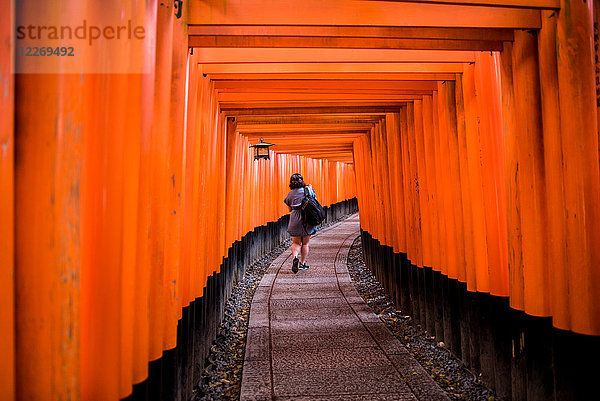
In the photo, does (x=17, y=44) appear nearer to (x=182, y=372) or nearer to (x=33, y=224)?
(x=33, y=224)

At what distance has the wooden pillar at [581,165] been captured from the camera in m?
2.26

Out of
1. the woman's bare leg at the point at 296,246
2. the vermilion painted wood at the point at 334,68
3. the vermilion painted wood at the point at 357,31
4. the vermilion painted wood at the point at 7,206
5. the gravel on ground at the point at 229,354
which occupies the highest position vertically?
the vermilion painted wood at the point at 334,68

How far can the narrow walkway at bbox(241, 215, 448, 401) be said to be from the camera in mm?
3309

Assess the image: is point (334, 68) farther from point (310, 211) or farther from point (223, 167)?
point (310, 211)

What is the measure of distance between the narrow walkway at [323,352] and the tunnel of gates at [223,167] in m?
0.54

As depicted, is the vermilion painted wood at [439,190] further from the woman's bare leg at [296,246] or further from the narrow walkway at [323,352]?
the woman's bare leg at [296,246]

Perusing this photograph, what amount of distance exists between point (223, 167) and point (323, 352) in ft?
8.66

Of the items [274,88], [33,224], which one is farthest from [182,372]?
[274,88]

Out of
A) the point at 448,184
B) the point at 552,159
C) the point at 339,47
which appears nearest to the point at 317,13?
the point at 339,47

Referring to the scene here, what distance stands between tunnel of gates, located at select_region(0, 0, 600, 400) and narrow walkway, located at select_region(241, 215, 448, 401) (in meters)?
0.54

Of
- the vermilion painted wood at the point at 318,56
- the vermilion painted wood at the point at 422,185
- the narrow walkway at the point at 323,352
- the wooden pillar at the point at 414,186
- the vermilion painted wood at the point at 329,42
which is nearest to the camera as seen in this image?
the vermilion painted wood at the point at 329,42

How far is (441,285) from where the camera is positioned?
4328 millimetres

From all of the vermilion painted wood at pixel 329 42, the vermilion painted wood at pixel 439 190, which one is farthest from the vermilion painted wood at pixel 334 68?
the vermilion painted wood at pixel 329 42

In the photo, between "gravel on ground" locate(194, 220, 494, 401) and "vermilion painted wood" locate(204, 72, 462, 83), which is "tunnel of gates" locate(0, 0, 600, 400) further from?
"gravel on ground" locate(194, 220, 494, 401)
